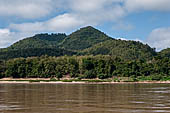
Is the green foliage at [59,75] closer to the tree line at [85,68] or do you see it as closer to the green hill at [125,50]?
the tree line at [85,68]

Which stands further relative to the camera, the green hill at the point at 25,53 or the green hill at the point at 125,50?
the green hill at the point at 25,53

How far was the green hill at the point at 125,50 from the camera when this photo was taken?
163 m

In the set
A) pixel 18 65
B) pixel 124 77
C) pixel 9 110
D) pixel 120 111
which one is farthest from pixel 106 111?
pixel 18 65

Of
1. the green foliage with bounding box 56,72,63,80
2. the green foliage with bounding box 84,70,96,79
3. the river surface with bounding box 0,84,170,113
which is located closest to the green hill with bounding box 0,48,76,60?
the green foliage with bounding box 56,72,63,80

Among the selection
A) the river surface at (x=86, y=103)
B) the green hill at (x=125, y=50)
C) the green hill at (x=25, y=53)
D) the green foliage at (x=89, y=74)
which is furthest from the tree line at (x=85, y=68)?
the river surface at (x=86, y=103)

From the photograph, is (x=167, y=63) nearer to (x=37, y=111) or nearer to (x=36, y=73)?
(x=36, y=73)

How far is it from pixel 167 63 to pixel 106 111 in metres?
84.9

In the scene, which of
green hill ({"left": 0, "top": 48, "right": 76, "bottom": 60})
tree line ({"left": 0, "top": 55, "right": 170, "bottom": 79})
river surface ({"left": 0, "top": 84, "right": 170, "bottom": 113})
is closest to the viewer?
river surface ({"left": 0, "top": 84, "right": 170, "bottom": 113})

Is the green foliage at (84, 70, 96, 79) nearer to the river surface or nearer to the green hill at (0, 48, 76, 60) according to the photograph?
the river surface

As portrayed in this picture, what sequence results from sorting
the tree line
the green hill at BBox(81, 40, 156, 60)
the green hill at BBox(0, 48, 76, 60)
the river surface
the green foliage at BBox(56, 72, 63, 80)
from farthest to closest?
the green hill at BBox(0, 48, 76, 60) → the green hill at BBox(81, 40, 156, 60) → the green foliage at BBox(56, 72, 63, 80) → the tree line → the river surface

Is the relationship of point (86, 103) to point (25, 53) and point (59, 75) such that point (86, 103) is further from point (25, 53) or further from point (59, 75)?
point (25, 53)

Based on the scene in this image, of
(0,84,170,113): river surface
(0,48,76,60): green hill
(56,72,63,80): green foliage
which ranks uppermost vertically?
(0,48,76,60): green hill

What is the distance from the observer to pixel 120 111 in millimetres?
20594

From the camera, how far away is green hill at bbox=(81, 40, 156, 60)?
534 feet
